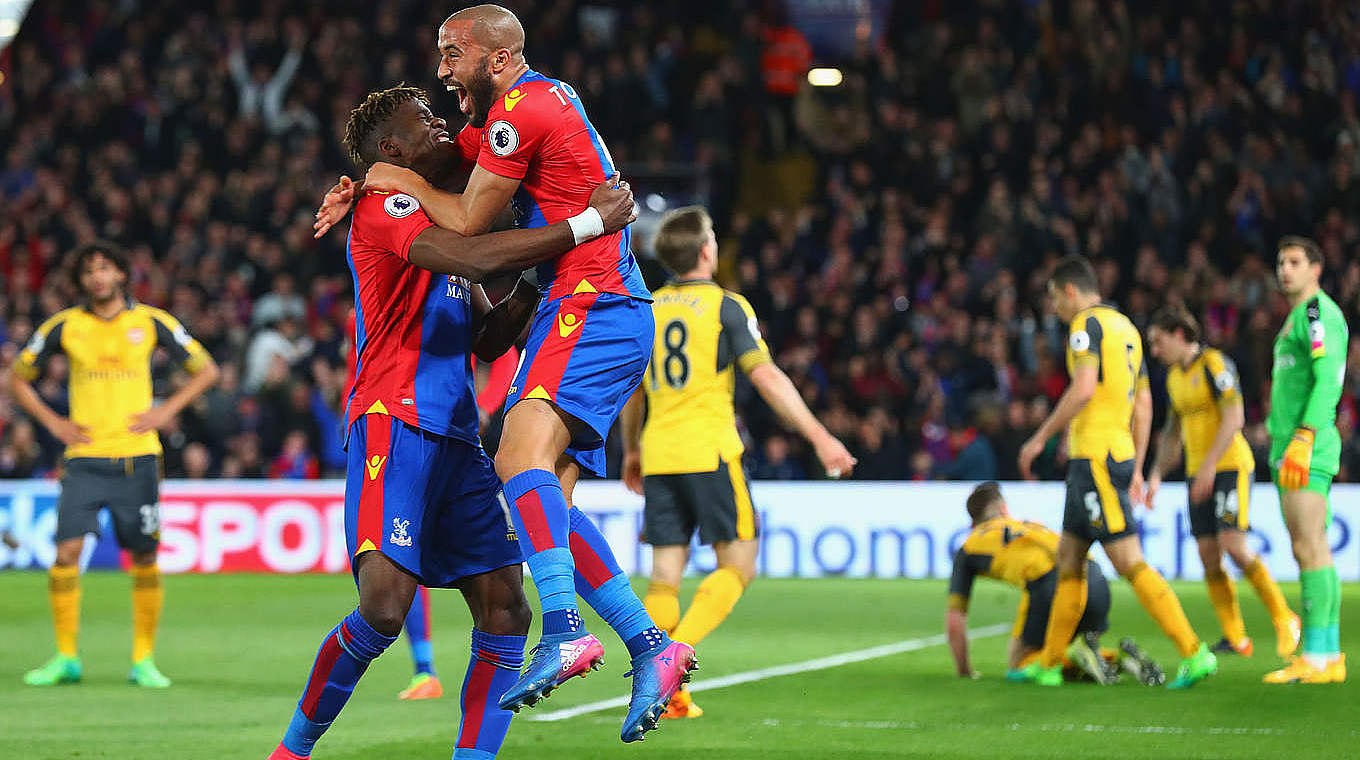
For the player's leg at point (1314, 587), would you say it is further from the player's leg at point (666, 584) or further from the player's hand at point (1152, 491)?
the player's leg at point (666, 584)

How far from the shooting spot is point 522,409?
16.8 feet

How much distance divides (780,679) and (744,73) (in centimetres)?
1490

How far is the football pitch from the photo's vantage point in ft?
22.9

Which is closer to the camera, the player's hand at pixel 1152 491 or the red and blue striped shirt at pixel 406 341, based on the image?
the red and blue striped shirt at pixel 406 341

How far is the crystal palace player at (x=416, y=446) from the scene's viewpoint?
5.34m

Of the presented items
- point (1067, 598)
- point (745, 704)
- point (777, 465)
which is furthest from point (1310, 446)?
point (777, 465)

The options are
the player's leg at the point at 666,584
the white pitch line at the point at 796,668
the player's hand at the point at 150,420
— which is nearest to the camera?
the player's leg at the point at 666,584

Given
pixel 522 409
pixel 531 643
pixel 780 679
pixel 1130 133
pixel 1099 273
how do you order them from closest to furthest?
1. pixel 522 409
2. pixel 780 679
3. pixel 531 643
4. pixel 1099 273
5. pixel 1130 133

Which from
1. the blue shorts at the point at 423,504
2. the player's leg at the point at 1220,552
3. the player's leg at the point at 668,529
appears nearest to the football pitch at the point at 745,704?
the player's leg at the point at 1220,552

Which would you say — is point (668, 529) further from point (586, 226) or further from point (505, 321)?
point (586, 226)

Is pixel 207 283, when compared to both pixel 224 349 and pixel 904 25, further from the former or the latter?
pixel 904 25

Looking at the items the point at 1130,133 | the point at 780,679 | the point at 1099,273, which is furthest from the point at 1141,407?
the point at 1130,133

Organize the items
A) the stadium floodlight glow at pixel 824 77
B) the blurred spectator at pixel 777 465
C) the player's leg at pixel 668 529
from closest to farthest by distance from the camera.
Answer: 1. the player's leg at pixel 668 529
2. the blurred spectator at pixel 777 465
3. the stadium floodlight glow at pixel 824 77

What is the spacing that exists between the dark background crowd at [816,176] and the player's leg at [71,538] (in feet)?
26.0
